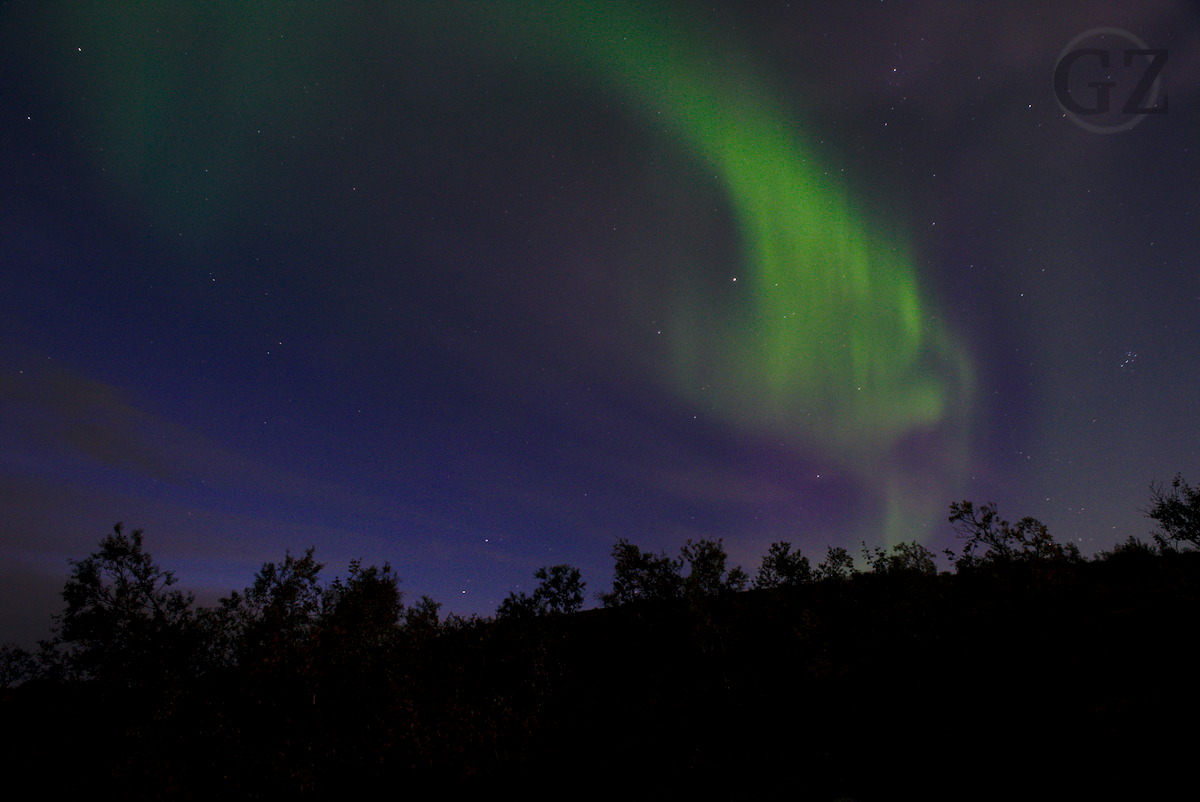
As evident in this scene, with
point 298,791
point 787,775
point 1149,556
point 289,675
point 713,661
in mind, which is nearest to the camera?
point 298,791

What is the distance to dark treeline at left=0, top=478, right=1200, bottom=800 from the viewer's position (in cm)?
1680

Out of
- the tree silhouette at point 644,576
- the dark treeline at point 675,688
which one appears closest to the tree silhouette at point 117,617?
the dark treeline at point 675,688

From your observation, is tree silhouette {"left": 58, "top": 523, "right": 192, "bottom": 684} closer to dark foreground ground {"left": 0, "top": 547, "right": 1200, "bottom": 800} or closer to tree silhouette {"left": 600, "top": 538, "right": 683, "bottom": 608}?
dark foreground ground {"left": 0, "top": 547, "right": 1200, "bottom": 800}

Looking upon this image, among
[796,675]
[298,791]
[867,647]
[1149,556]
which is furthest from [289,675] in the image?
[1149,556]

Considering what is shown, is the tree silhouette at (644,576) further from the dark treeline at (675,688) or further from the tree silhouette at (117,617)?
the tree silhouette at (117,617)

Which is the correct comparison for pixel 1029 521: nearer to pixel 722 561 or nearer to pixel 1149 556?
pixel 722 561

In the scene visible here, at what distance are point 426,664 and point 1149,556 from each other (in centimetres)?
4741

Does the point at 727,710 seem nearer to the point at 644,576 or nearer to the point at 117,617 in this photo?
the point at 644,576

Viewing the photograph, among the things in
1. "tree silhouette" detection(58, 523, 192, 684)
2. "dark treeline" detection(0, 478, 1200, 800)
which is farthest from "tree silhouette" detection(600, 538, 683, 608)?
"tree silhouette" detection(58, 523, 192, 684)

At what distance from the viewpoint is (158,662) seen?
28.8m

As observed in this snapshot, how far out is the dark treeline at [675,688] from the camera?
16.8 m

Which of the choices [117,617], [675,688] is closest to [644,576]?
[675,688]

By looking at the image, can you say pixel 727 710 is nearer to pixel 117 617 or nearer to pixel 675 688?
pixel 675 688

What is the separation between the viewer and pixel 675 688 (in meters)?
30.0
